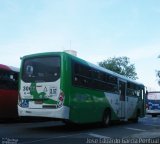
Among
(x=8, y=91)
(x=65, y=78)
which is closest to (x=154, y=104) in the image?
(x=8, y=91)

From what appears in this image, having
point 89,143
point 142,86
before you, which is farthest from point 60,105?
point 142,86

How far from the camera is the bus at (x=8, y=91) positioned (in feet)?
61.3

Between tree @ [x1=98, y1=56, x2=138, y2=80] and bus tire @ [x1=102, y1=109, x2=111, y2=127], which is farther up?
tree @ [x1=98, y1=56, x2=138, y2=80]

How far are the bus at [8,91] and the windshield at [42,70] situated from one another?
3.14 m

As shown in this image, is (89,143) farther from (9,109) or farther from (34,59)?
(9,109)

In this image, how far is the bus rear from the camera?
14.6 meters

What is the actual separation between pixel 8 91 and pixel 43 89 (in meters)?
4.62

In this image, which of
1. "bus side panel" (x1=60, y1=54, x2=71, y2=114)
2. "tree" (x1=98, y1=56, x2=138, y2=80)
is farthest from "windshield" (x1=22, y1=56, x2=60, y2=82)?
"tree" (x1=98, y1=56, x2=138, y2=80)

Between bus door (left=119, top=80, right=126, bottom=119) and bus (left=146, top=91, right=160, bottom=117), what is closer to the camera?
bus door (left=119, top=80, right=126, bottom=119)

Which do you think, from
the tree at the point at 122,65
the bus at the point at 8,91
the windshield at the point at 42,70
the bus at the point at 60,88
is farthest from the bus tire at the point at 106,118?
the tree at the point at 122,65

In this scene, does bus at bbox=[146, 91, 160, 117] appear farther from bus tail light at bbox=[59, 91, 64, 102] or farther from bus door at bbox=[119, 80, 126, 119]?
bus tail light at bbox=[59, 91, 64, 102]

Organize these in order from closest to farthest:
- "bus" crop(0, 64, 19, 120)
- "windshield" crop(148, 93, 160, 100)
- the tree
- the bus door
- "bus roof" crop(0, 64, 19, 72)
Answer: "bus" crop(0, 64, 19, 120) → "bus roof" crop(0, 64, 19, 72) → the bus door → "windshield" crop(148, 93, 160, 100) → the tree

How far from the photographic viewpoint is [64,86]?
14656 mm

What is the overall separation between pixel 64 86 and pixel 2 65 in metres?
5.44
